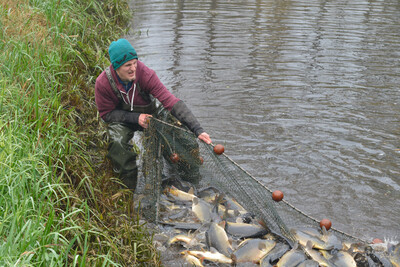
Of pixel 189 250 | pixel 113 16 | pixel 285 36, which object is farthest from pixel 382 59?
pixel 189 250

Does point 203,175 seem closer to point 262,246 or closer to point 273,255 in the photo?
point 262,246

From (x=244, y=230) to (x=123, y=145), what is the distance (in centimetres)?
169

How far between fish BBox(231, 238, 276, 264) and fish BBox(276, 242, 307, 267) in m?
Result: 0.21

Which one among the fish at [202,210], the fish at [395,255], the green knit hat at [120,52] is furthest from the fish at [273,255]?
the green knit hat at [120,52]

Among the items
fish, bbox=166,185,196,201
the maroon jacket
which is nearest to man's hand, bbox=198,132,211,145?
the maroon jacket

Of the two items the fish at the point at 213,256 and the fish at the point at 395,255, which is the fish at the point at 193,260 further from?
the fish at the point at 395,255

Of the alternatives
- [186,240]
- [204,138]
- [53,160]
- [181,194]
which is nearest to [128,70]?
[204,138]

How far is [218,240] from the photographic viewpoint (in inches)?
167

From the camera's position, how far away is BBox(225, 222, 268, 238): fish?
4.41 m

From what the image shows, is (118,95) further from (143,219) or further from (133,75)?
(143,219)

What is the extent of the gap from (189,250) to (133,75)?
6.51 feet

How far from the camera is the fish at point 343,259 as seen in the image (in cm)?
392

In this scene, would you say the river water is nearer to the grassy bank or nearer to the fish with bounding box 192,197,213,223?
the fish with bounding box 192,197,213,223

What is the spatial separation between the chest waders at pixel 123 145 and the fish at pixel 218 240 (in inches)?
53.0
